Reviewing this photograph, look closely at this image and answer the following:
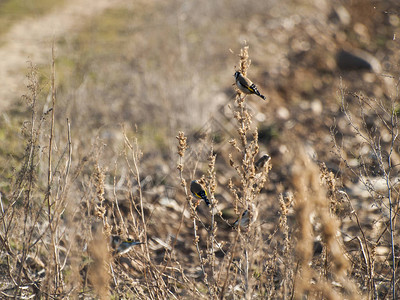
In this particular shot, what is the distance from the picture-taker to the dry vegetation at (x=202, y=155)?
3.65m

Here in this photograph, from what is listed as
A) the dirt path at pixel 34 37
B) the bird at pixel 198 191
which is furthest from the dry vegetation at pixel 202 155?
the dirt path at pixel 34 37

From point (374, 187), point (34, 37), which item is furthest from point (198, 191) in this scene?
point (34, 37)

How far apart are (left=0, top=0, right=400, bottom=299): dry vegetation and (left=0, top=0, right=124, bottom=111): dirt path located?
57 cm

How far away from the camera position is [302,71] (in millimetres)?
12711

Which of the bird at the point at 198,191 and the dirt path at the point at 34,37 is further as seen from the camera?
the dirt path at the point at 34,37

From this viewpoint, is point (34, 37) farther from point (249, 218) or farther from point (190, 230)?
point (249, 218)

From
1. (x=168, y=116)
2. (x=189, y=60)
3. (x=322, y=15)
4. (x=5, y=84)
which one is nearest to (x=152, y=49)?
(x=189, y=60)

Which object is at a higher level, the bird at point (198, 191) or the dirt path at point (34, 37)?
the bird at point (198, 191)

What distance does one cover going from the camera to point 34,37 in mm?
13281

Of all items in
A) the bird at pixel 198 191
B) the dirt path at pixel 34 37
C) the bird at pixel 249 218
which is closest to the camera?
the bird at pixel 249 218

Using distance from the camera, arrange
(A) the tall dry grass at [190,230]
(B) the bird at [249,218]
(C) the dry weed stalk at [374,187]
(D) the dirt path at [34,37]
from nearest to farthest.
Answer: (A) the tall dry grass at [190,230] → (B) the bird at [249,218] → (C) the dry weed stalk at [374,187] → (D) the dirt path at [34,37]

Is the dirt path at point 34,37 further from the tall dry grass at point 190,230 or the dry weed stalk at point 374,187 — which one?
the dry weed stalk at point 374,187

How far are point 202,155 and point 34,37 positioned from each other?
766cm

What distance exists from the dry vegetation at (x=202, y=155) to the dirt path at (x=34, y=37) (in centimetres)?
57
